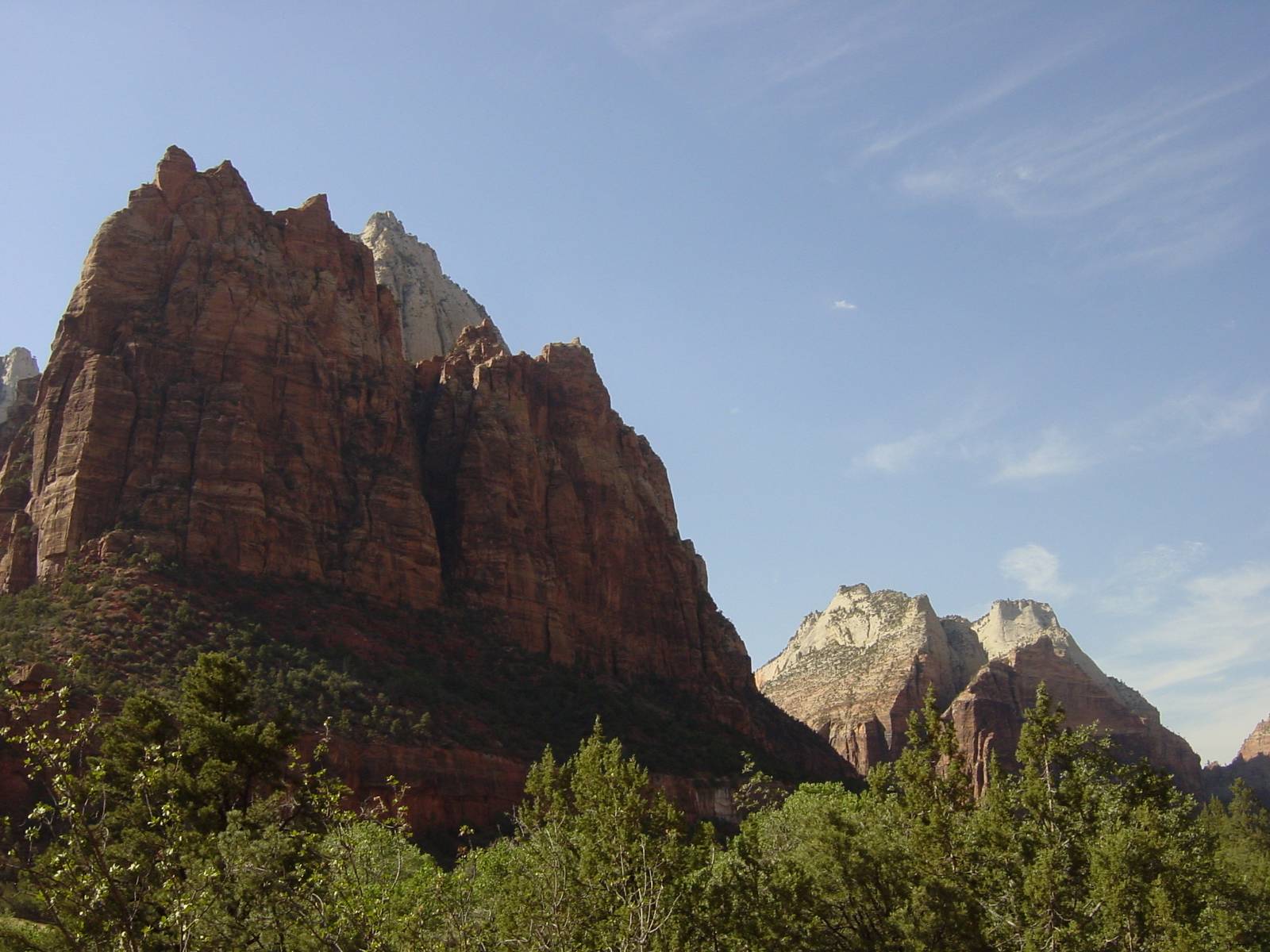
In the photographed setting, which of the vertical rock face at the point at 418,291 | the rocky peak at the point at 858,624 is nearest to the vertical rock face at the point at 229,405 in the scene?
the vertical rock face at the point at 418,291

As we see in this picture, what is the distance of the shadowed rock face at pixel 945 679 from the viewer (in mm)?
140000

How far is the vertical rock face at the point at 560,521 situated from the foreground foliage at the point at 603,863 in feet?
156

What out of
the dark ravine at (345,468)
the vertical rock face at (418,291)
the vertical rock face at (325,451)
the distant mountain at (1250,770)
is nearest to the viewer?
the dark ravine at (345,468)

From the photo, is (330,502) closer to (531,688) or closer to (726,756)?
(531,688)

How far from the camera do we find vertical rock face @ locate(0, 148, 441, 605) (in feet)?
248

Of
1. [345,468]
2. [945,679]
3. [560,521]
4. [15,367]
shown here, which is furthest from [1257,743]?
[15,367]

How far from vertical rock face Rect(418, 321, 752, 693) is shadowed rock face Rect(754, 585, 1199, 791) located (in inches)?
1449

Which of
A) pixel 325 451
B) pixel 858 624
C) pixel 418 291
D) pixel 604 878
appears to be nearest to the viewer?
pixel 604 878

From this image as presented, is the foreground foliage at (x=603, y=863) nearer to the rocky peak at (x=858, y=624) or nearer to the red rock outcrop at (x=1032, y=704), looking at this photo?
the red rock outcrop at (x=1032, y=704)

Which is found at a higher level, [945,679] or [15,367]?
[15,367]

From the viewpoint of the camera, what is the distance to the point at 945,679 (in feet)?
524

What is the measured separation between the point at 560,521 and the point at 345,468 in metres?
20.1

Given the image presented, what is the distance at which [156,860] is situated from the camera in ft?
65.4

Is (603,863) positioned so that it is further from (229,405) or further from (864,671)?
(864,671)
